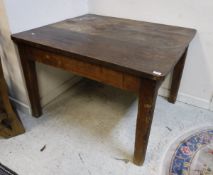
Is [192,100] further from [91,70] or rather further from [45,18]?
[45,18]

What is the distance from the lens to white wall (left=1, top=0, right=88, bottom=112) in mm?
1229

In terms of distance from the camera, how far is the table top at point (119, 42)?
37.4 inches

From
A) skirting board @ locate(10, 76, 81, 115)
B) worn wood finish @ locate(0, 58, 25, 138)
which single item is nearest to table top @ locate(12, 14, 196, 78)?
worn wood finish @ locate(0, 58, 25, 138)

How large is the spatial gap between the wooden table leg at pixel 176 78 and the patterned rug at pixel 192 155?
345 millimetres

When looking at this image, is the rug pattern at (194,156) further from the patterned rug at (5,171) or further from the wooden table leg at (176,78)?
the patterned rug at (5,171)

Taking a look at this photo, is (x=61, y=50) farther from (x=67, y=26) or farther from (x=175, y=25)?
(x=175, y=25)

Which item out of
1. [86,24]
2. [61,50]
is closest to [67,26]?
[86,24]

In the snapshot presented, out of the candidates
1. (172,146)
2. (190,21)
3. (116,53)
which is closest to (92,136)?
(172,146)

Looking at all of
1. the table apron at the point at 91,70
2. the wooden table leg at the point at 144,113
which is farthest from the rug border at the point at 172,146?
the table apron at the point at 91,70

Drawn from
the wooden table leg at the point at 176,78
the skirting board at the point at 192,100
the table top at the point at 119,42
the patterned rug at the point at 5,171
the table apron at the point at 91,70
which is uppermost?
the table top at the point at 119,42

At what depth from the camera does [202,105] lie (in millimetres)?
1629

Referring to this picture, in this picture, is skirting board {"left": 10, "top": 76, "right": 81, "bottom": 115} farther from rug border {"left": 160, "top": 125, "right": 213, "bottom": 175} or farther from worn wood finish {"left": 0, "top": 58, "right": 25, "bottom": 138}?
rug border {"left": 160, "top": 125, "right": 213, "bottom": 175}

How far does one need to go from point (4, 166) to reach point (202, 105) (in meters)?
1.41

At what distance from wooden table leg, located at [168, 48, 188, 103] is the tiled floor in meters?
0.07
